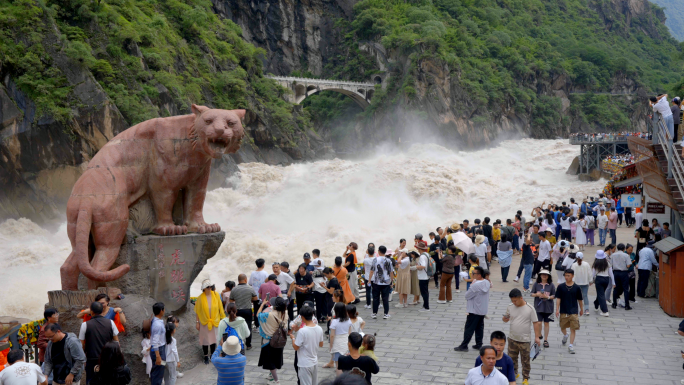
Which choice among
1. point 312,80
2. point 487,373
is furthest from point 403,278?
point 312,80

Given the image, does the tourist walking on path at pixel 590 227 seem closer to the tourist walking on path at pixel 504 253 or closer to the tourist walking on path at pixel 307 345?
the tourist walking on path at pixel 504 253

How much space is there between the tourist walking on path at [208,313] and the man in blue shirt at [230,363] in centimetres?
242

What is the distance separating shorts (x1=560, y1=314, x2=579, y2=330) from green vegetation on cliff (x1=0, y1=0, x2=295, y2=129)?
75.0ft

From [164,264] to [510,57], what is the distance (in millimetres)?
64527

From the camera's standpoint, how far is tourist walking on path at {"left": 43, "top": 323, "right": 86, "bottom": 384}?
250 inches

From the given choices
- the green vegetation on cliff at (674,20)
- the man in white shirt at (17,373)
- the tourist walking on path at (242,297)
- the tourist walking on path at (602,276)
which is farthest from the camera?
the green vegetation on cliff at (674,20)

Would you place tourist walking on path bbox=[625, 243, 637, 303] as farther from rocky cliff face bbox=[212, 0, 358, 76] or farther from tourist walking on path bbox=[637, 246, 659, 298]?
rocky cliff face bbox=[212, 0, 358, 76]

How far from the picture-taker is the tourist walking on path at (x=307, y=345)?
682 centimetres

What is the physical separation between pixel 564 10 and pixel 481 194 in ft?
221

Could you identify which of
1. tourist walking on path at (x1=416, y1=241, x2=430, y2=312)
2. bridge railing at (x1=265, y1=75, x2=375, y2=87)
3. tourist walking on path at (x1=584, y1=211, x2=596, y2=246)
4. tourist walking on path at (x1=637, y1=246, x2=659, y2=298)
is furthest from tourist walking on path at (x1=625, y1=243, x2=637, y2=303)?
bridge railing at (x1=265, y1=75, x2=375, y2=87)

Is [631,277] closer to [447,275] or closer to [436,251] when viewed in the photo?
[447,275]

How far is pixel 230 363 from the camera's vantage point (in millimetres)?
6184

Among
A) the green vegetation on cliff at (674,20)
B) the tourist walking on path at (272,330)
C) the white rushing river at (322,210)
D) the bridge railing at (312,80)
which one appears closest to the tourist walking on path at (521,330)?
the tourist walking on path at (272,330)

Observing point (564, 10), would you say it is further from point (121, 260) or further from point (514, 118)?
point (121, 260)
